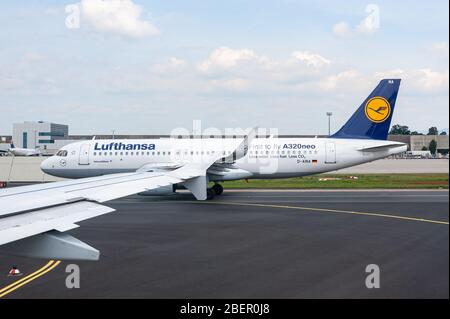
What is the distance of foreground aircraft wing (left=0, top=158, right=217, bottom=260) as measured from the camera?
5.88 m

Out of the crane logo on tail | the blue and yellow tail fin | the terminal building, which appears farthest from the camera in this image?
the terminal building

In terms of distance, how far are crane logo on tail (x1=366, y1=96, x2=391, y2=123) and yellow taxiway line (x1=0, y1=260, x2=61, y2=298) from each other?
79.3 feet

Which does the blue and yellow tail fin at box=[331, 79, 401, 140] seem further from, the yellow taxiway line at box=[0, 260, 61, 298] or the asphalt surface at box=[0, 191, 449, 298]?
the yellow taxiway line at box=[0, 260, 61, 298]

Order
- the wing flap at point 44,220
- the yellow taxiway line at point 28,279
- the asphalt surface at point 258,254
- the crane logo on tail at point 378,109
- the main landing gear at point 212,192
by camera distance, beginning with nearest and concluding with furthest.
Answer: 1. the wing flap at point 44,220
2. the asphalt surface at point 258,254
3. the yellow taxiway line at point 28,279
4. the main landing gear at point 212,192
5. the crane logo on tail at point 378,109

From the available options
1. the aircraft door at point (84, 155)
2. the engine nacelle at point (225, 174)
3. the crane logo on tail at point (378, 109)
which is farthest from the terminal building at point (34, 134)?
the crane logo on tail at point (378, 109)

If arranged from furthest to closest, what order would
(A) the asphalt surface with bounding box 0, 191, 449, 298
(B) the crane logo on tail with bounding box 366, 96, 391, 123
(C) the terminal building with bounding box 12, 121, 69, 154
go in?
1. (C) the terminal building with bounding box 12, 121, 69, 154
2. (B) the crane logo on tail with bounding box 366, 96, 391, 123
3. (A) the asphalt surface with bounding box 0, 191, 449, 298

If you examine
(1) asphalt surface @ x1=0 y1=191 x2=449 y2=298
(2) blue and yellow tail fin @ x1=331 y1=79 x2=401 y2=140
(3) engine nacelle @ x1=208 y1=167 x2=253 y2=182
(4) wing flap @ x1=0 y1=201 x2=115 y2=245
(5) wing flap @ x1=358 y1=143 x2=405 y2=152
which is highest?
(2) blue and yellow tail fin @ x1=331 y1=79 x2=401 y2=140

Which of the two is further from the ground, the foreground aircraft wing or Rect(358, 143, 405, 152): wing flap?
Rect(358, 143, 405, 152): wing flap

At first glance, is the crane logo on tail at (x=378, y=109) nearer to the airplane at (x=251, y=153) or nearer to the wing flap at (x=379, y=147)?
the airplane at (x=251, y=153)

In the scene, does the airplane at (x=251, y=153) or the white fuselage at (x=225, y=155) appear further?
the white fuselage at (x=225, y=155)

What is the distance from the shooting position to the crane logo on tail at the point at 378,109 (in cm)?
3050

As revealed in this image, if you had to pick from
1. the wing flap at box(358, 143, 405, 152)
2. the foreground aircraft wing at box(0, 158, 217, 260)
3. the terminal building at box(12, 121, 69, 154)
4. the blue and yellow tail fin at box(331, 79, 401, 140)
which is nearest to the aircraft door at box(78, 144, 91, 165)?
the blue and yellow tail fin at box(331, 79, 401, 140)

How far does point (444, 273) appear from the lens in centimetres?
573
